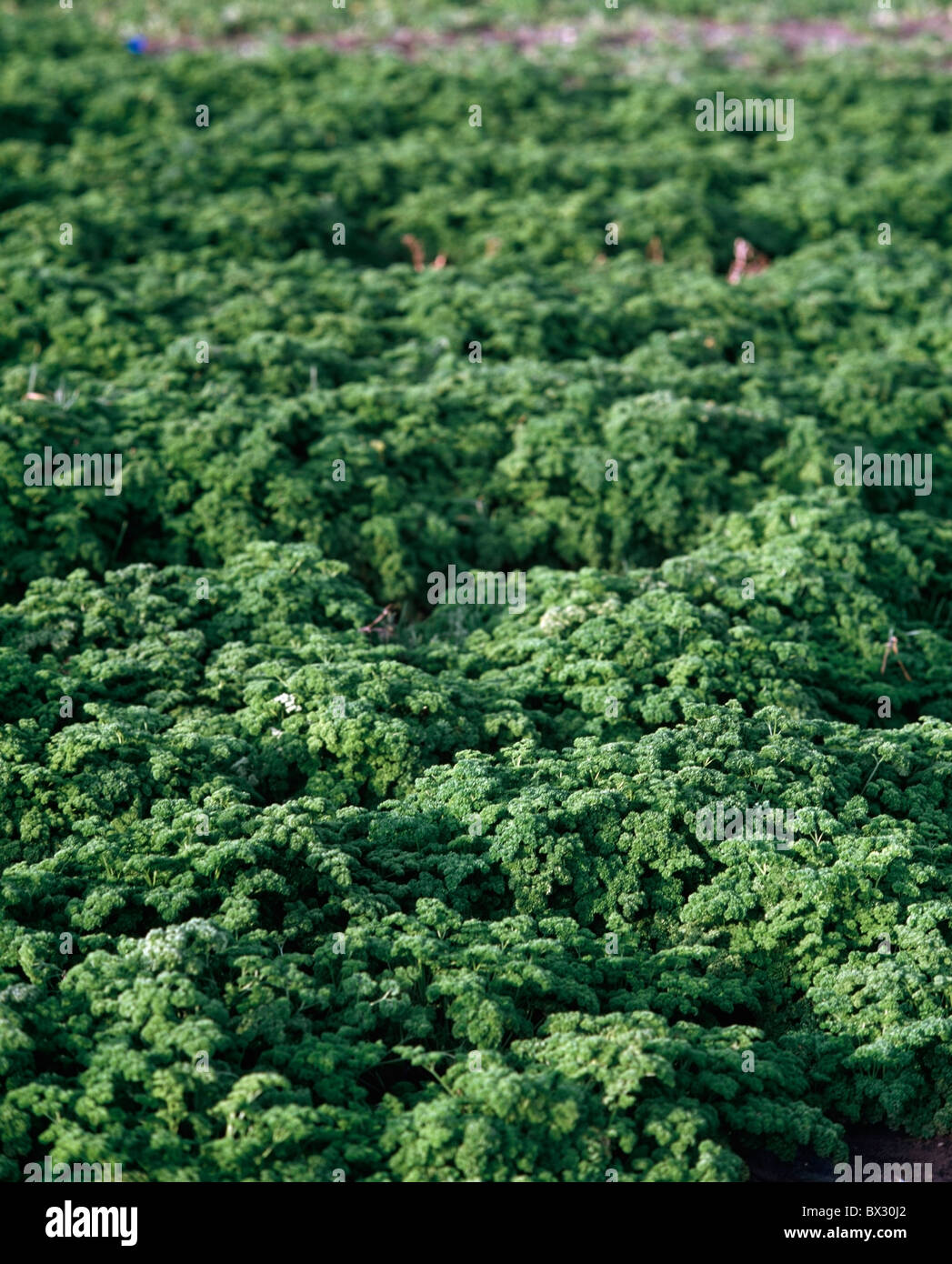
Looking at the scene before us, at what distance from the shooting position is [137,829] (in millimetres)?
7344

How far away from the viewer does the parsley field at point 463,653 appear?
629 centimetres

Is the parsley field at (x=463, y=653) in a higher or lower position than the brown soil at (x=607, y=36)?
lower

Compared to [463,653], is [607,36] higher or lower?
higher

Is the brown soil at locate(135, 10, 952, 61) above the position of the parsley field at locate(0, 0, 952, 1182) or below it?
above

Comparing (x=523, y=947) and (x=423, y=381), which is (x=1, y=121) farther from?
(x=523, y=947)

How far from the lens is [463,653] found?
9117mm

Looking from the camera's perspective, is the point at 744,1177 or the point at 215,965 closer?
the point at 744,1177

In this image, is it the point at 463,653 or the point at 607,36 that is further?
the point at 607,36

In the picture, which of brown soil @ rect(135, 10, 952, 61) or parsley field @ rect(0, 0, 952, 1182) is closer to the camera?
parsley field @ rect(0, 0, 952, 1182)

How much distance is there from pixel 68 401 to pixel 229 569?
2.44 m

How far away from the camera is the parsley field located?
20.6 feet

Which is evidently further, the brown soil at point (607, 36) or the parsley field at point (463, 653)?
the brown soil at point (607, 36)

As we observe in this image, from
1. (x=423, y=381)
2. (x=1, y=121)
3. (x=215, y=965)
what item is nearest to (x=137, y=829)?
(x=215, y=965)
